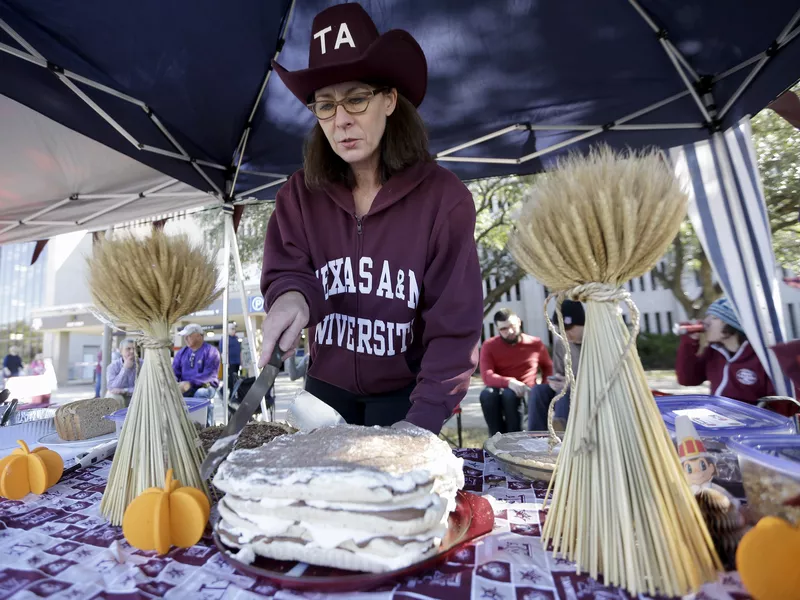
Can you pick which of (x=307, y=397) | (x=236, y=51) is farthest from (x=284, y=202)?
(x=236, y=51)

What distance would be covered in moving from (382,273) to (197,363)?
16.9 ft

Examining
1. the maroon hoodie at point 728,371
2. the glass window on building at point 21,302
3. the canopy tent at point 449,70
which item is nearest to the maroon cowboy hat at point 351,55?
the canopy tent at point 449,70

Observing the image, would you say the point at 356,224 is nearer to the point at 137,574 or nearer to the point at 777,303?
the point at 137,574

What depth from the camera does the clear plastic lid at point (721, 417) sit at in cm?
99

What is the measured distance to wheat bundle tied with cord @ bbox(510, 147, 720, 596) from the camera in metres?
0.57

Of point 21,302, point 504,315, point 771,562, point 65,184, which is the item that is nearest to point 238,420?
point 771,562

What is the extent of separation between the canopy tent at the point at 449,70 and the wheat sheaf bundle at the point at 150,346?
5.23ft

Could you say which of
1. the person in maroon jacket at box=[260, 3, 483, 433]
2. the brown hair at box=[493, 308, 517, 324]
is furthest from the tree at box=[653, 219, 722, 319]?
the person in maroon jacket at box=[260, 3, 483, 433]

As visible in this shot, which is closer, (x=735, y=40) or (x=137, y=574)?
(x=137, y=574)

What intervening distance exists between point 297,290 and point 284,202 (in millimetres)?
393

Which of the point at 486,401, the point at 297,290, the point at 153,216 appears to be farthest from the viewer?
the point at 486,401

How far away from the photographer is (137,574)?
0.64m

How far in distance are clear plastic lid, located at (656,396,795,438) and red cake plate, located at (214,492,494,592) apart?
63 centimetres

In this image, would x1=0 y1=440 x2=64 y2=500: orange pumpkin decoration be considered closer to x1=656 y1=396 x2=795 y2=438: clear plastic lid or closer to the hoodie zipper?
the hoodie zipper
